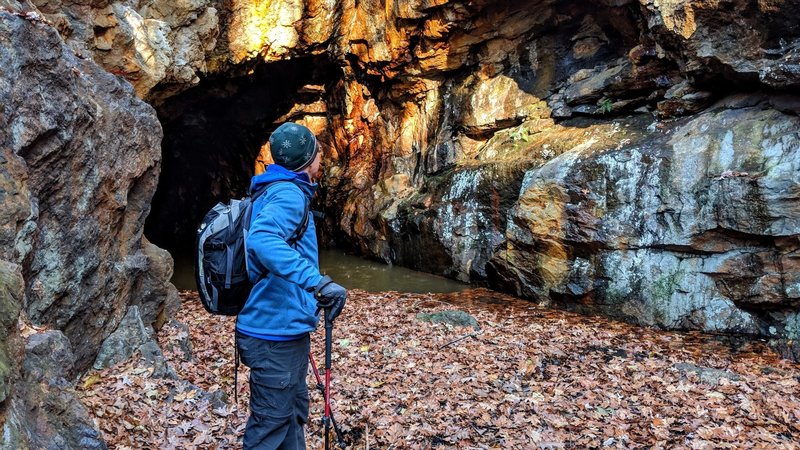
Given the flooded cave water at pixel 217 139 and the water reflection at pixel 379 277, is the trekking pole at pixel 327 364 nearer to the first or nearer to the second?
the water reflection at pixel 379 277

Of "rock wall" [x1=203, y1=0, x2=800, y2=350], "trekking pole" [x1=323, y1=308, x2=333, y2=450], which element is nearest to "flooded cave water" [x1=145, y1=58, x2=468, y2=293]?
"rock wall" [x1=203, y1=0, x2=800, y2=350]

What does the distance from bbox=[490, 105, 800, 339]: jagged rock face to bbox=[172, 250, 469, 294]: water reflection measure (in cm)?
270

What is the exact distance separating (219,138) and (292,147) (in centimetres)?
2059

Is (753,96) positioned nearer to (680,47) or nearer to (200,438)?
(680,47)

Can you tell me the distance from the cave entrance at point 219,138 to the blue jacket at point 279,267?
16.1 meters

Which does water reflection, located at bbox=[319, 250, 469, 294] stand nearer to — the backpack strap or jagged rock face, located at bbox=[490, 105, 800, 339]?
jagged rock face, located at bbox=[490, 105, 800, 339]

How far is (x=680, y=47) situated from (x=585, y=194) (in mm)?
3029

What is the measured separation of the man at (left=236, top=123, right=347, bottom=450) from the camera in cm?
288

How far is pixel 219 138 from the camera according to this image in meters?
22.3

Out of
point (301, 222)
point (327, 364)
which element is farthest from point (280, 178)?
point (327, 364)

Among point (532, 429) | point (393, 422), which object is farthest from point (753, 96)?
point (393, 422)

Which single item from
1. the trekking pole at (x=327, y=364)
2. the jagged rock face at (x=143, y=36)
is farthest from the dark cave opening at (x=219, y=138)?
the trekking pole at (x=327, y=364)

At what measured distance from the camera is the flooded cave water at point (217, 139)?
60.0 ft

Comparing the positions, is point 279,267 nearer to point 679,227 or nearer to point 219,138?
point 679,227
